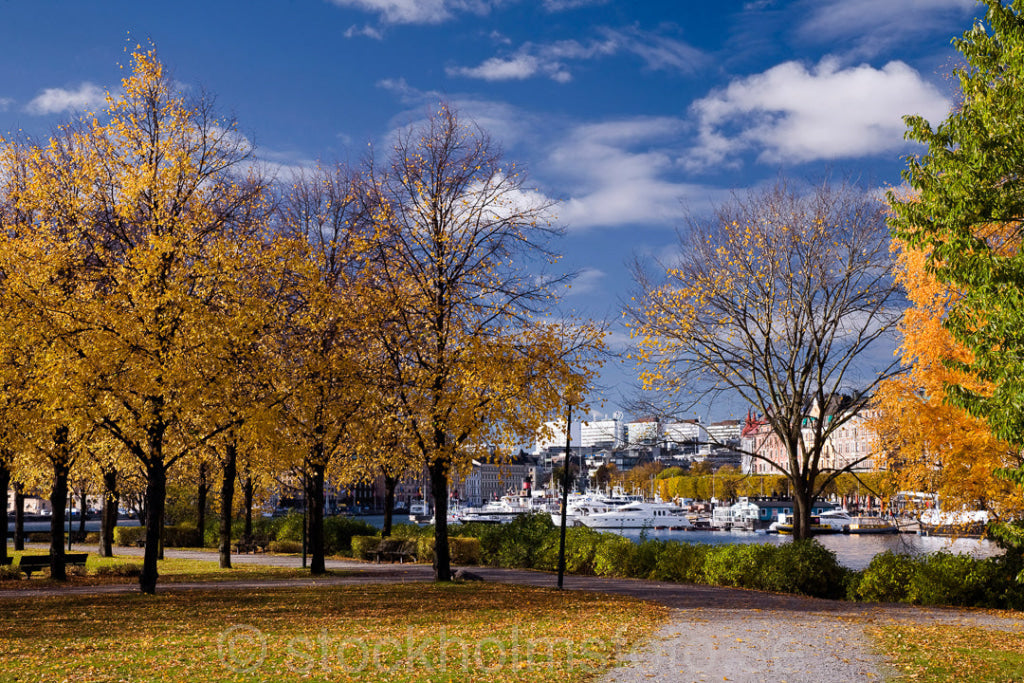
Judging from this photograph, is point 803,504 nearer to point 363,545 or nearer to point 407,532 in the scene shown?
point 407,532

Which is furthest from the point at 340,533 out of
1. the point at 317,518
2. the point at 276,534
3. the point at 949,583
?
the point at 949,583

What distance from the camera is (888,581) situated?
2209 cm

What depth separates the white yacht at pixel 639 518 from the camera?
3735 inches

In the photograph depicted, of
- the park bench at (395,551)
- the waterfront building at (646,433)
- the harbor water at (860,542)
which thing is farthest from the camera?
the harbor water at (860,542)

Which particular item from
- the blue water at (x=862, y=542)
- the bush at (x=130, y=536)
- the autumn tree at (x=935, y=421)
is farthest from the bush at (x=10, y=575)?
the blue water at (x=862, y=542)

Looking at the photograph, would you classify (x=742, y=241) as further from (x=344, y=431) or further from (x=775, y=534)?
(x=775, y=534)

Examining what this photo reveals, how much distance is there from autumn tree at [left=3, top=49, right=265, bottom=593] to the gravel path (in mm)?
5312

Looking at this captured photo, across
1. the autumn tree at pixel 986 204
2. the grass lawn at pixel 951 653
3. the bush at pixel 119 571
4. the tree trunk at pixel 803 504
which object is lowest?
the bush at pixel 119 571

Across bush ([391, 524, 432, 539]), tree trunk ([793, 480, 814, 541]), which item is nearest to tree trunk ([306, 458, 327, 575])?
bush ([391, 524, 432, 539])

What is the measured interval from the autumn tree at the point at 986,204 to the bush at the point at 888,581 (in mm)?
9611

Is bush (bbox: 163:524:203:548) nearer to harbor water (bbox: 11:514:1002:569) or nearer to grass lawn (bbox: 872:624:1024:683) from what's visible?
harbor water (bbox: 11:514:1002:569)

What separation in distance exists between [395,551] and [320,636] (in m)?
21.6

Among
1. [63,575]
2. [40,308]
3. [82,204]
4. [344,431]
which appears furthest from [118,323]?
[63,575]

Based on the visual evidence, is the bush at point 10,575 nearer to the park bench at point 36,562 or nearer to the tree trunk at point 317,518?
the park bench at point 36,562
